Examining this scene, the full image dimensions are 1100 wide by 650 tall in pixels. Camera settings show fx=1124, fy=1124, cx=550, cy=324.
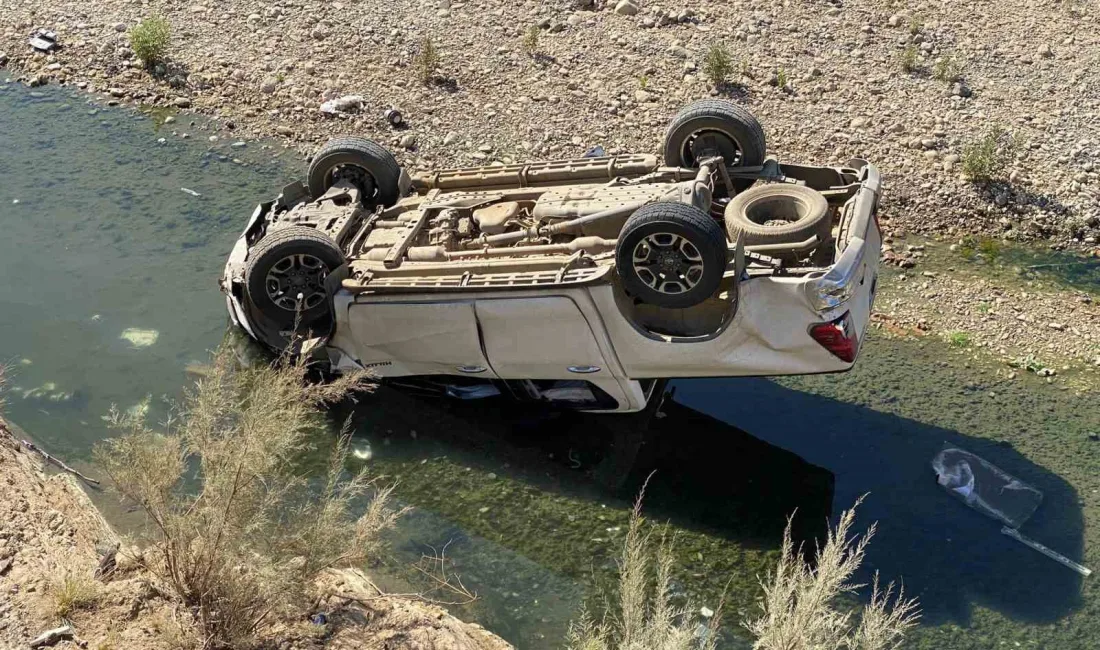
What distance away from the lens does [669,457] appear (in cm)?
846

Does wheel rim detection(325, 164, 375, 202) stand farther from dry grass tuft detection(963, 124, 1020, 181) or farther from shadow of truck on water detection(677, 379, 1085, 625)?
dry grass tuft detection(963, 124, 1020, 181)

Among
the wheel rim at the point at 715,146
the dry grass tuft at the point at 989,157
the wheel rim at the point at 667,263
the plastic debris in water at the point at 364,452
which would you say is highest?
the wheel rim at the point at 715,146

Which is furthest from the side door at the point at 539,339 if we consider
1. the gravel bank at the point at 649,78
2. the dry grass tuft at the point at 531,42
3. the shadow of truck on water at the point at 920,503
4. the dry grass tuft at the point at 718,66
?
A: the dry grass tuft at the point at 531,42

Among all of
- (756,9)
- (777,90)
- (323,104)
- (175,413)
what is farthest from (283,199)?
(756,9)

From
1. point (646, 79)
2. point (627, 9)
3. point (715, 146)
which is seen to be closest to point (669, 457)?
point (715, 146)

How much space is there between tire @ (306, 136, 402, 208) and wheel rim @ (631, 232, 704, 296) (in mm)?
3021

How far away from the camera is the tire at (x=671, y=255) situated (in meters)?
7.23

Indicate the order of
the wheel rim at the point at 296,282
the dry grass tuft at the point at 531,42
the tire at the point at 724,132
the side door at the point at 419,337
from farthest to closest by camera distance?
1. the dry grass tuft at the point at 531,42
2. the tire at the point at 724,132
3. the wheel rim at the point at 296,282
4. the side door at the point at 419,337

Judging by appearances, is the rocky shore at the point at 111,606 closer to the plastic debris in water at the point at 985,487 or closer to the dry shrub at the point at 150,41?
the plastic debris in water at the point at 985,487

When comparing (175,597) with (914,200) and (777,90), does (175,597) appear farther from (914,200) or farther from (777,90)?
(777,90)

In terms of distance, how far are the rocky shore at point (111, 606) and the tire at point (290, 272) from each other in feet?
6.46

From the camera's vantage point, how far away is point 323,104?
13.5m

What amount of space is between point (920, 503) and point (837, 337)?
59.5 inches

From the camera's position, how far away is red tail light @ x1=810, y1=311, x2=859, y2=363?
734 centimetres
